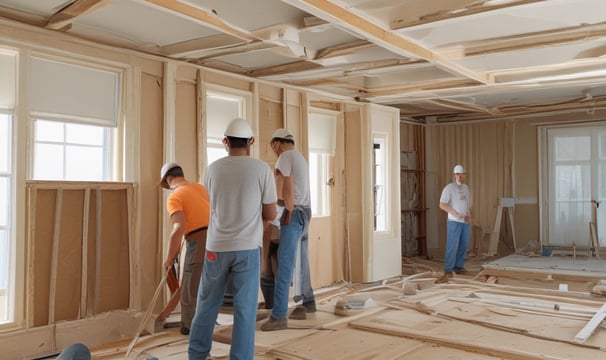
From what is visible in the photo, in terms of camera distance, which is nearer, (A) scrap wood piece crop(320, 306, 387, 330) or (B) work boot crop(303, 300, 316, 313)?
(A) scrap wood piece crop(320, 306, 387, 330)

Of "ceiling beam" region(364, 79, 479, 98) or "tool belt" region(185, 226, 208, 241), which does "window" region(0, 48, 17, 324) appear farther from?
"ceiling beam" region(364, 79, 479, 98)

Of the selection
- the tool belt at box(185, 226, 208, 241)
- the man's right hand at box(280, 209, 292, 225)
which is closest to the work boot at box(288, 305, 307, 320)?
the man's right hand at box(280, 209, 292, 225)

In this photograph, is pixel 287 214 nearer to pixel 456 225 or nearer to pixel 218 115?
pixel 218 115

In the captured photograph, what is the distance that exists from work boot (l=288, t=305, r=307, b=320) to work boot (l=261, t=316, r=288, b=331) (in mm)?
311

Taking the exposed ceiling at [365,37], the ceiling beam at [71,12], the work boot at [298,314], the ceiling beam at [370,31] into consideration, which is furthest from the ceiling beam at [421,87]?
the ceiling beam at [71,12]

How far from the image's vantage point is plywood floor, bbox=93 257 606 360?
3799mm

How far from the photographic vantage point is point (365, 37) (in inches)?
164

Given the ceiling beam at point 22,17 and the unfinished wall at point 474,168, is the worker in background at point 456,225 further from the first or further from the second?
the ceiling beam at point 22,17

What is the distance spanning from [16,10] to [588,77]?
5.58 meters

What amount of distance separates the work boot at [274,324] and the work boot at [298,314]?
0.31 m

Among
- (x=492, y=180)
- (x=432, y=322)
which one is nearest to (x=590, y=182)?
(x=492, y=180)

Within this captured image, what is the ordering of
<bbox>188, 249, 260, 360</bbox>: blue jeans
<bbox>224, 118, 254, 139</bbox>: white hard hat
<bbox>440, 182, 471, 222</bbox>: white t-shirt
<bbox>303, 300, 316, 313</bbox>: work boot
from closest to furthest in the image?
<bbox>188, 249, 260, 360</bbox>: blue jeans
<bbox>224, 118, 254, 139</bbox>: white hard hat
<bbox>303, 300, 316, 313</bbox>: work boot
<bbox>440, 182, 471, 222</bbox>: white t-shirt

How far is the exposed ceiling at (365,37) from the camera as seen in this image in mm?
3717

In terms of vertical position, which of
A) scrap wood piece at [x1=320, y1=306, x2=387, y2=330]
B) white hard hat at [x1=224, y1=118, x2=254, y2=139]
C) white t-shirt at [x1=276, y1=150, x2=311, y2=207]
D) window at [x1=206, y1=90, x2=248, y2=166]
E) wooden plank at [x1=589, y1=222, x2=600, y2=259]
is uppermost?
window at [x1=206, y1=90, x2=248, y2=166]
